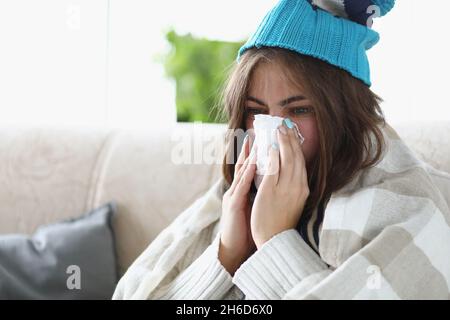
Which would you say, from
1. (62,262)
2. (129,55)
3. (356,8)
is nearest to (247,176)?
(356,8)

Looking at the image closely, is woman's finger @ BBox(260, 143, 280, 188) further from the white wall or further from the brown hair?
the white wall

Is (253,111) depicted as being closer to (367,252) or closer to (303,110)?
(303,110)

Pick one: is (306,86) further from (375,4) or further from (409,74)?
(409,74)

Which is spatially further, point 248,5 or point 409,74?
point 248,5

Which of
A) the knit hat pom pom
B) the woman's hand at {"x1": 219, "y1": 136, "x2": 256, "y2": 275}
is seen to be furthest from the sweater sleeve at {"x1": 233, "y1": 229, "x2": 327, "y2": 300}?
the knit hat pom pom

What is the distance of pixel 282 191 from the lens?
0.90 metres

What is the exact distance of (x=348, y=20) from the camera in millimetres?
937

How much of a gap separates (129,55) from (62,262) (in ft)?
3.81

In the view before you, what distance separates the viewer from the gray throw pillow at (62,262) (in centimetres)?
124

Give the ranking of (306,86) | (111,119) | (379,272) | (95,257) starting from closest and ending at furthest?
(379,272), (306,86), (95,257), (111,119)

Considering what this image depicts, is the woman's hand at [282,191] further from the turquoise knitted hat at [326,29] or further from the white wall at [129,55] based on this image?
the white wall at [129,55]

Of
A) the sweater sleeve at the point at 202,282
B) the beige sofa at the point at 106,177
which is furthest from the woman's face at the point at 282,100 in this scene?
the beige sofa at the point at 106,177
